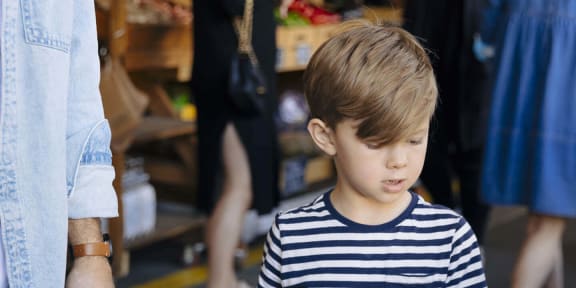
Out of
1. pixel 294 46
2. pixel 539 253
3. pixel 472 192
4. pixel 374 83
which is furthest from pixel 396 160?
pixel 294 46

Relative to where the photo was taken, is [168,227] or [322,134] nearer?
[322,134]

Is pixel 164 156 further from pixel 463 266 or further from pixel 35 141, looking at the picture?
pixel 35 141

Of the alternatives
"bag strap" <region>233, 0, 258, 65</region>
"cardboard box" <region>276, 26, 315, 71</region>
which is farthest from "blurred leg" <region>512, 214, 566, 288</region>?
"cardboard box" <region>276, 26, 315, 71</region>

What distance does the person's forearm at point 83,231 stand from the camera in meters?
1.81

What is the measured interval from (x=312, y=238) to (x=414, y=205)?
0.22 m

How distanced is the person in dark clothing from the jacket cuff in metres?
3.05

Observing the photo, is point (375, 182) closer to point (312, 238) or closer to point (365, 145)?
point (365, 145)

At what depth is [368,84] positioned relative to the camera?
1.86 m

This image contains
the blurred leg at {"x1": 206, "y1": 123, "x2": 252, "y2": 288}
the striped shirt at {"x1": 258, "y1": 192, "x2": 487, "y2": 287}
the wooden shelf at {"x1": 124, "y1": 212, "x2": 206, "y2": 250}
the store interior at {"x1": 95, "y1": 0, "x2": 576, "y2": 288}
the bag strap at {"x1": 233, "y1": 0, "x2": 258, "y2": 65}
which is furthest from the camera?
the wooden shelf at {"x1": 124, "y1": 212, "x2": 206, "y2": 250}

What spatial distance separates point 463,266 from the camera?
6.41 ft

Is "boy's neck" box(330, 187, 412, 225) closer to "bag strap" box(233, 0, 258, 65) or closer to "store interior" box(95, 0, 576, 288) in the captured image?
"bag strap" box(233, 0, 258, 65)

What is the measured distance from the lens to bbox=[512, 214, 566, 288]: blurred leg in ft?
12.3

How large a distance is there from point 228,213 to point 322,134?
2093 millimetres

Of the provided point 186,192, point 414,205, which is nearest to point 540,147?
point 414,205
